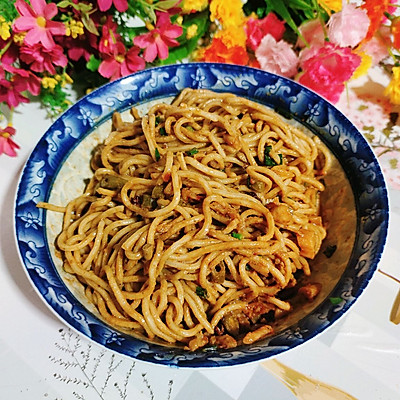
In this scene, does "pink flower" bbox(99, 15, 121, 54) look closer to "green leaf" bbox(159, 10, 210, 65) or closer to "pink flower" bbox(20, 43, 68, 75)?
"pink flower" bbox(20, 43, 68, 75)

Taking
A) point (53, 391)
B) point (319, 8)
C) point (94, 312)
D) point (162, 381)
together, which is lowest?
point (53, 391)

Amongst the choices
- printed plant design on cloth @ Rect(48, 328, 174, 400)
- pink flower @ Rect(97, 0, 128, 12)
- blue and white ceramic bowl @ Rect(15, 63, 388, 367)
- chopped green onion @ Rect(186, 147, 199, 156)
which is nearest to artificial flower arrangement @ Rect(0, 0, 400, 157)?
pink flower @ Rect(97, 0, 128, 12)

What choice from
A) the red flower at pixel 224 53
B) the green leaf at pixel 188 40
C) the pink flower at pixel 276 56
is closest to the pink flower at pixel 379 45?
the pink flower at pixel 276 56

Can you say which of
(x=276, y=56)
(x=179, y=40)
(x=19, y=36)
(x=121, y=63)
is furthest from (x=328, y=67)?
(x=19, y=36)

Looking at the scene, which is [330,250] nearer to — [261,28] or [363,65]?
[363,65]

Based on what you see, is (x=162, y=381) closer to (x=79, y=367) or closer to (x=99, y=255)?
(x=79, y=367)

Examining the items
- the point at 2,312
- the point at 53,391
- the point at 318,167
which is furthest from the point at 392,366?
the point at 2,312
